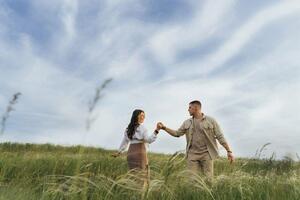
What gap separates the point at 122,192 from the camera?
5.64 meters

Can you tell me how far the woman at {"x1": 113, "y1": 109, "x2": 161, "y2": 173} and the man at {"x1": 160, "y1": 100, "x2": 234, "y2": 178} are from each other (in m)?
0.43

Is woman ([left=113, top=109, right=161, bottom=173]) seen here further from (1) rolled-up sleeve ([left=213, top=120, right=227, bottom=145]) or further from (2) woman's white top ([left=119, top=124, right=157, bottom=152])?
(1) rolled-up sleeve ([left=213, top=120, right=227, bottom=145])

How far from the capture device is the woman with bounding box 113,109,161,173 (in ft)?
33.9

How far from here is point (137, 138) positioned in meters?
10.4

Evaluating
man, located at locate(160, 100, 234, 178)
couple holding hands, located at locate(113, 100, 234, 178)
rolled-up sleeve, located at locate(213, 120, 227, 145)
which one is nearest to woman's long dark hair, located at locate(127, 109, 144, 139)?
couple holding hands, located at locate(113, 100, 234, 178)

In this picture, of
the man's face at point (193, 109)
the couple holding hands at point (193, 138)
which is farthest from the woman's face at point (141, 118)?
the man's face at point (193, 109)

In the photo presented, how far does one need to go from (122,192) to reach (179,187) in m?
0.65

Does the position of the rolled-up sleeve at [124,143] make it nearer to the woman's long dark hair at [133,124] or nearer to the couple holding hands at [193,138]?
the couple holding hands at [193,138]

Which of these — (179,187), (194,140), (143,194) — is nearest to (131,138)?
(194,140)

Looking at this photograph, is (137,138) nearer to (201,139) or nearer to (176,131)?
(176,131)

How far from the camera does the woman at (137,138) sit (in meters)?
10.3

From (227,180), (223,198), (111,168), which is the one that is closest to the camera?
(223,198)

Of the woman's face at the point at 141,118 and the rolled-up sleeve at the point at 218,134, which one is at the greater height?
the woman's face at the point at 141,118

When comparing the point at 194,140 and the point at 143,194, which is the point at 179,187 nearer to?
the point at 143,194
